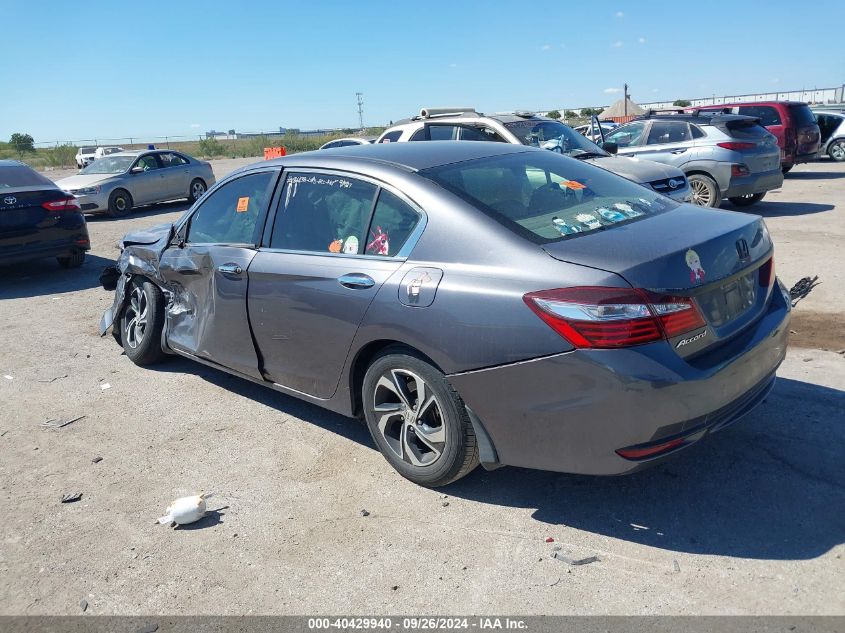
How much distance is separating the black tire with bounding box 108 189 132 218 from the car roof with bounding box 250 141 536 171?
1362 cm

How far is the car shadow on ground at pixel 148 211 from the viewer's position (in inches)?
668

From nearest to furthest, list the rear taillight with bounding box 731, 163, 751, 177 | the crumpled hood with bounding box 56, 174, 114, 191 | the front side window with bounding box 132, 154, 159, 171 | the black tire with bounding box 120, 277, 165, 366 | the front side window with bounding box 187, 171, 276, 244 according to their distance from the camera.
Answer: the front side window with bounding box 187, 171, 276, 244, the black tire with bounding box 120, 277, 165, 366, the rear taillight with bounding box 731, 163, 751, 177, the crumpled hood with bounding box 56, 174, 114, 191, the front side window with bounding box 132, 154, 159, 171

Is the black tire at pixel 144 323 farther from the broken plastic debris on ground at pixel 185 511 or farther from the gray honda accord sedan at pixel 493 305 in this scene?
the broken plastic debris on ground at pixel 185 511

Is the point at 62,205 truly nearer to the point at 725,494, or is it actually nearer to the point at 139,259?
the point at 139,259

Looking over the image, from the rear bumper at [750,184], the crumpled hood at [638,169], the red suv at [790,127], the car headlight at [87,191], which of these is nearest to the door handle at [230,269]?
the crumpled hood at [638,169]

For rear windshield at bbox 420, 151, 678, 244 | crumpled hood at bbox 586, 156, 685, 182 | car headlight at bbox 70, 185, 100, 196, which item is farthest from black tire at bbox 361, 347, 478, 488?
car headlight at bbox 70, 185, 100, 196

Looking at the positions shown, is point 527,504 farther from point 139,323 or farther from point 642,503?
point 139,323

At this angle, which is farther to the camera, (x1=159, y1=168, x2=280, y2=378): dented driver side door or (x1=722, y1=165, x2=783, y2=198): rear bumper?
(x1=722, y1=165, x2=783, y2=198): rear bumper

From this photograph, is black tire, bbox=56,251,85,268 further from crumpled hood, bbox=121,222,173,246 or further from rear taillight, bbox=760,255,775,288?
rear taillight, bbox=760,255,775,288

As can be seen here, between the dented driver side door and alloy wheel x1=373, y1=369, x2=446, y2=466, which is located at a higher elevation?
the dented driver side door

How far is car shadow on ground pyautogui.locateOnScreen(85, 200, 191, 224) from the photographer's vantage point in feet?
55.7

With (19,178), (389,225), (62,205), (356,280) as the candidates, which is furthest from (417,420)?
(19,178)

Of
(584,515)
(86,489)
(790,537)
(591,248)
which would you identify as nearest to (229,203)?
(86,489)

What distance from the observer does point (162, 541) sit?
3.57 meters
